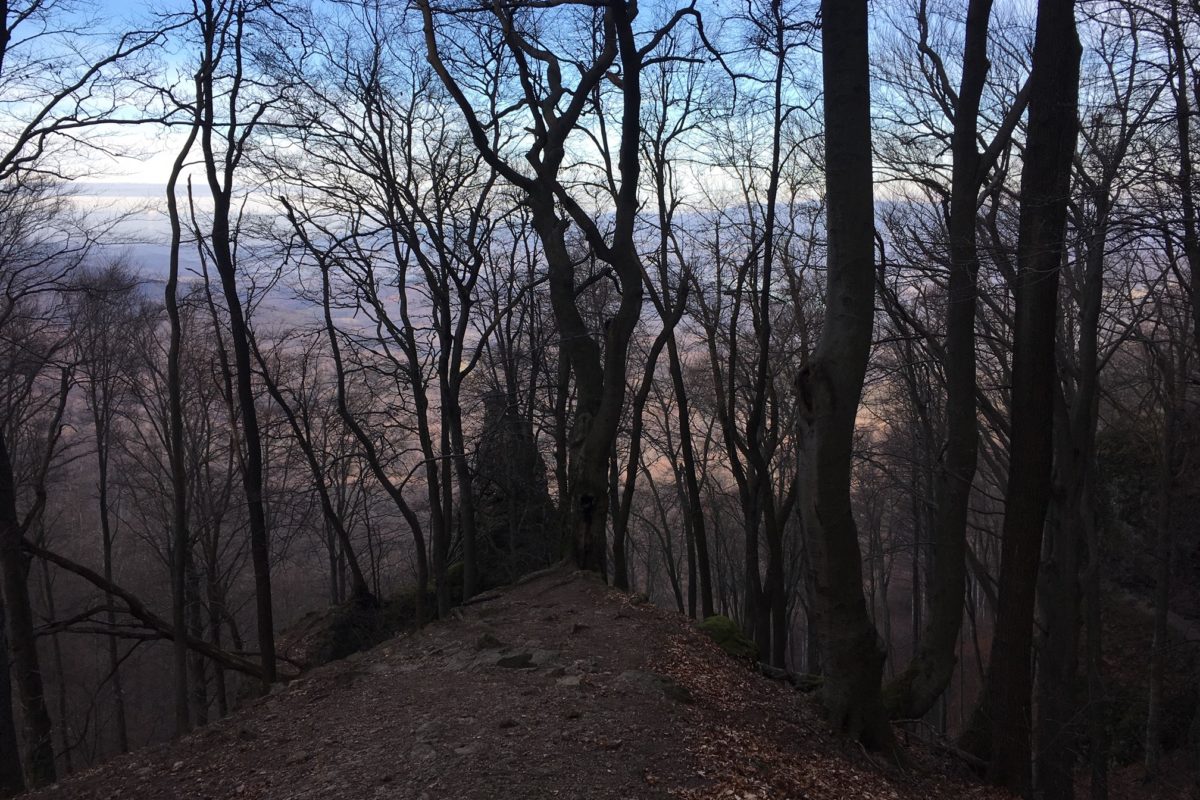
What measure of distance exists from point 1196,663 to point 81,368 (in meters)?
21.0

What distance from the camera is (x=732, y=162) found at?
48.7 feet

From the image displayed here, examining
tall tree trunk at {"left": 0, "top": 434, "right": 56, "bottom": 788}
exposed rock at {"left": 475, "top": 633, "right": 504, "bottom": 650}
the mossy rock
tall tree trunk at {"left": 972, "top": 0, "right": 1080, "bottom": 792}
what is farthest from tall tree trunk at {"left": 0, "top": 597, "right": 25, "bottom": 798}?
tall tree trunk at {"left": 972, "top": 0, "right": 1080, "bottom": 792}

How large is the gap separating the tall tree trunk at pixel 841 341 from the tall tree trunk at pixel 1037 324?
1.69m

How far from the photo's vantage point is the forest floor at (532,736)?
4590 mm

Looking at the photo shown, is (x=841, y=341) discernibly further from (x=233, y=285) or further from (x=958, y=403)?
(x=233, y=285)

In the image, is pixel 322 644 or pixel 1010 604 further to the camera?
pixel 322 644

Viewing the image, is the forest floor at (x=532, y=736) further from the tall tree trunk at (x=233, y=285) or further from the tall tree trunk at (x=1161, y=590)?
the tall tree trunk at (x=1161, y=590)

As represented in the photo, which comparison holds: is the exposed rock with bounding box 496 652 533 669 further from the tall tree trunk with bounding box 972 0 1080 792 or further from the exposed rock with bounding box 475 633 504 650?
the tall tree trunk with bounding box 972 0 1080 792

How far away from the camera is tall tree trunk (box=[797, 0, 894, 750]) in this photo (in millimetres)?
5719

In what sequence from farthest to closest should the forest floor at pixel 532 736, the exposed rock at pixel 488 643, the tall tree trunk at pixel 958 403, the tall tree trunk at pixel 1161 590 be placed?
1. the tall tree trunk at pixel 1161 590
2. the tall tree trunk at pixel 958 403
3. the exposed rock at pixel 488 643
4. the forest floor at pixel 532 736

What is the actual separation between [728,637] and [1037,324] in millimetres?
4230

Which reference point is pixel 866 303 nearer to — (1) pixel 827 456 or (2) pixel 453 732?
(1) pixel 827 456

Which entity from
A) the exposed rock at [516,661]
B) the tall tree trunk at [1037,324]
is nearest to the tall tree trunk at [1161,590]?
the tall tree trunk at [1037,324]

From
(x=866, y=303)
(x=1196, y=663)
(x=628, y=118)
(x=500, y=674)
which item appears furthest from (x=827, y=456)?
(x=1196, y=663)
